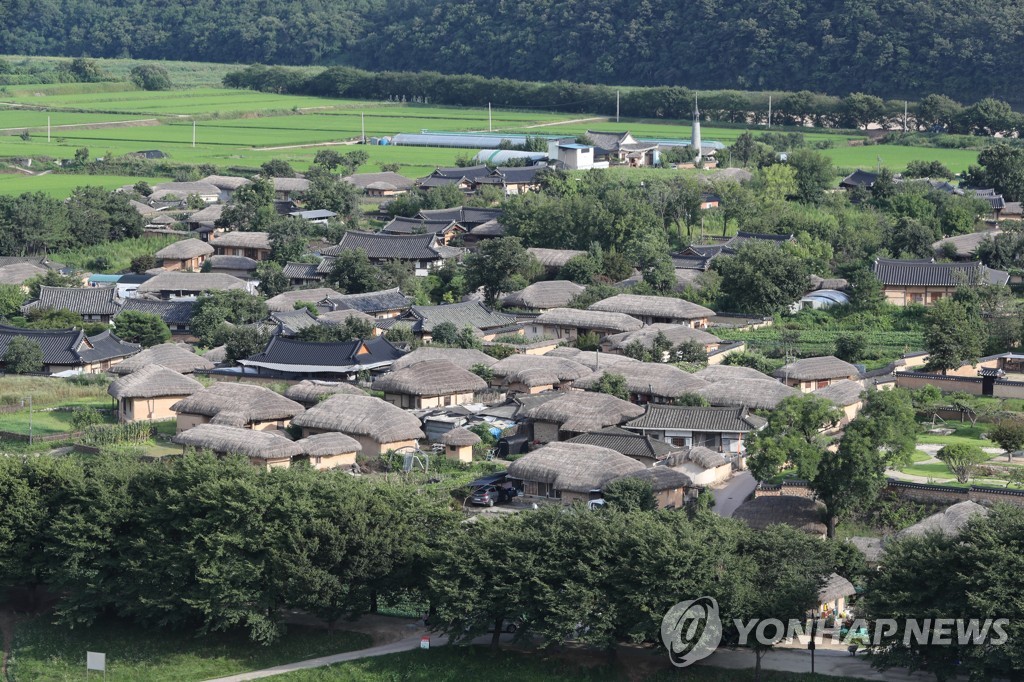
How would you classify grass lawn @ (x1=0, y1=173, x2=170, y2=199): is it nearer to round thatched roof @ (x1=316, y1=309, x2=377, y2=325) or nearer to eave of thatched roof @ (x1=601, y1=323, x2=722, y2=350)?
round thatched roof @ (x1=316, y1=309, x2=377, y2=325)

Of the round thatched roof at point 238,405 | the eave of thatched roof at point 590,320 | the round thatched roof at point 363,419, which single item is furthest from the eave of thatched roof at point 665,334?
the round thatched roof at point 238,405

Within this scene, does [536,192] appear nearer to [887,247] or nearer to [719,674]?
[887,247]

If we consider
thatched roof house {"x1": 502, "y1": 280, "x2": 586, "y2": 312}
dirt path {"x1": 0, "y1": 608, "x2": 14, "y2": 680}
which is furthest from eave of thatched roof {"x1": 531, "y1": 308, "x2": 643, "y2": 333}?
dirt path {"x1": 0, "y1": 608, "x2": 14, "y2": 680}

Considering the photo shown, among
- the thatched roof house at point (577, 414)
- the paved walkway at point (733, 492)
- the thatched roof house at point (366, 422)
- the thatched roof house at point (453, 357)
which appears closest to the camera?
the paved walkway at point (733, 492)

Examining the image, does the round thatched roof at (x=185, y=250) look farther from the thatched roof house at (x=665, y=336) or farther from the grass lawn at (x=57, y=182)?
the thatched roof house at (x=665, y=336)

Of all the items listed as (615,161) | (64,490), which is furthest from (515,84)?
(64,490)

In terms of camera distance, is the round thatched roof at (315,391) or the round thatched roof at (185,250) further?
the round thatched roof at (185,250)
